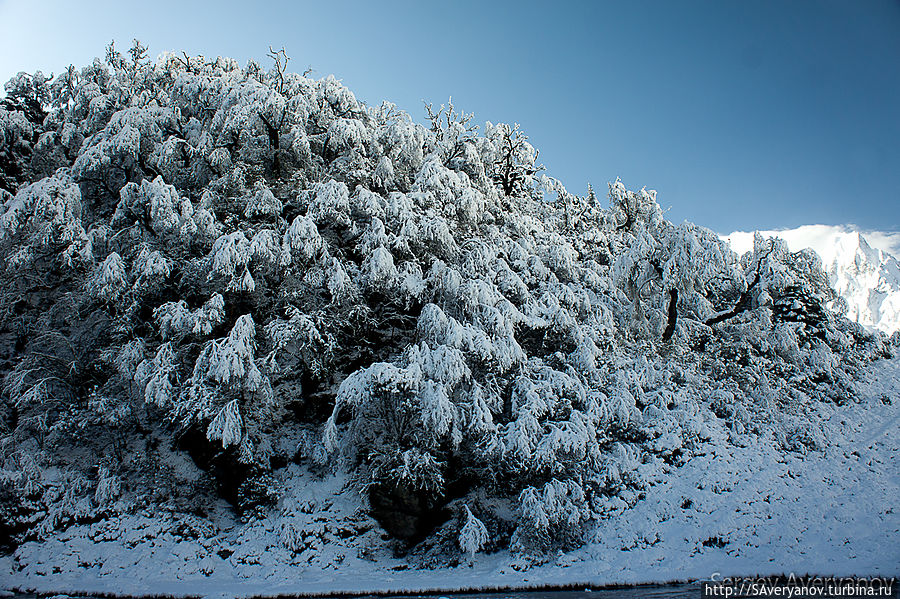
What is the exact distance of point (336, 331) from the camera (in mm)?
12609

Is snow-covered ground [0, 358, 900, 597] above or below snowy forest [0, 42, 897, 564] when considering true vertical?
below

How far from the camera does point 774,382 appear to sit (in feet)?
51.3

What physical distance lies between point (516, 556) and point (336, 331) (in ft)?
24.5

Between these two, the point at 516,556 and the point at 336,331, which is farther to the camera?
the point at 336,331

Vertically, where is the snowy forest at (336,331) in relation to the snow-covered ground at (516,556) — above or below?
above

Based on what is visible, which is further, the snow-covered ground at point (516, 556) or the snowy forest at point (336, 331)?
the snowy forest at point (336, 331)

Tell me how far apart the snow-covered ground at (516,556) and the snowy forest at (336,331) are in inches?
14.8

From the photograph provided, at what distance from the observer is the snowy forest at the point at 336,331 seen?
10289mm

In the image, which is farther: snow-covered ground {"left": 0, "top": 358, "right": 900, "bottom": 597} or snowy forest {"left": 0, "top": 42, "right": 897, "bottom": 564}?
snowy forest {"left": 0, "top": 42, "right": 897, "bottom": 564}

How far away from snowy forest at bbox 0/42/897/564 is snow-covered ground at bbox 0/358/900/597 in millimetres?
376

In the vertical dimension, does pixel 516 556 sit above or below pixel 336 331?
below

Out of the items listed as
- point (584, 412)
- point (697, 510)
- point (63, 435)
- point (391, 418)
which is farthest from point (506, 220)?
point (63, 435)

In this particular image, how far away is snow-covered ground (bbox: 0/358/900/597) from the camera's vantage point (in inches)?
336

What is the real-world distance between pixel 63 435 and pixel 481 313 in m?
11.1
